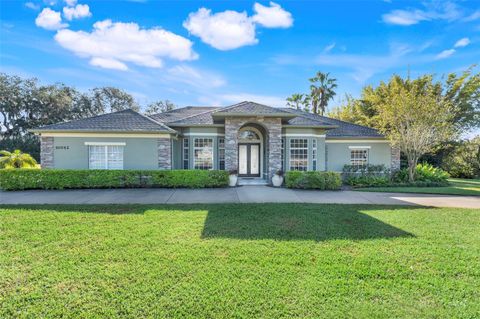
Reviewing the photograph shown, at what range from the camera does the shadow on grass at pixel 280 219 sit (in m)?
5.71

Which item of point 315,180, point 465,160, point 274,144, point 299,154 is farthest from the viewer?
point 465,160

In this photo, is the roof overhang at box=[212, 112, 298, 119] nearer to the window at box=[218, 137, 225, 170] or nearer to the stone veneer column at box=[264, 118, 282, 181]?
the stone veneer column at box=[264, 118, 282, 181]

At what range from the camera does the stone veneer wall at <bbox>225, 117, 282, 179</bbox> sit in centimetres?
1412

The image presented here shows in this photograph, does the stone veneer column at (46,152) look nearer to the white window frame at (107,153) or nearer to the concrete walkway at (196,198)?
the white window frame at (107,153)

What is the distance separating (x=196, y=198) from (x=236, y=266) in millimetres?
6087

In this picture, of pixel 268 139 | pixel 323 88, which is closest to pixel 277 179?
pixel 268 139

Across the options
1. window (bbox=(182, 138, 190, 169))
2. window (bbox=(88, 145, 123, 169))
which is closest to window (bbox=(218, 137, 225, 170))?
window (bbox=(182, 138, 190, 169))

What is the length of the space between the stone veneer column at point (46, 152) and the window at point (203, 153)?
8618 mm

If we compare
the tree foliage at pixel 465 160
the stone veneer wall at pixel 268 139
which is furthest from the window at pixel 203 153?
the tree foliage at pixel 465 160

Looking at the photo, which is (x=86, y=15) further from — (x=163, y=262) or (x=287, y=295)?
(x=287, y=295)

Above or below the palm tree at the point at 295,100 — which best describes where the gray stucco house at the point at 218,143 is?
below

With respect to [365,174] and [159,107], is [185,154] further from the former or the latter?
[159,107]

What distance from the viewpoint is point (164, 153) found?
46.1 feet

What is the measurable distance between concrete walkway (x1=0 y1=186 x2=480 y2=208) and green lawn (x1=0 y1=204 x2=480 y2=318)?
2.22m
